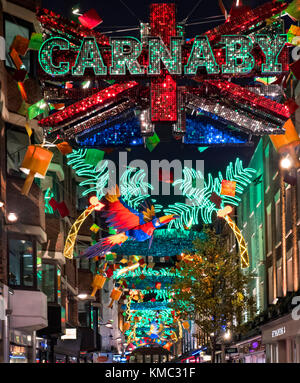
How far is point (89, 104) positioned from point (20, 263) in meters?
19.4

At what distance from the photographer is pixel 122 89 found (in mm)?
8906

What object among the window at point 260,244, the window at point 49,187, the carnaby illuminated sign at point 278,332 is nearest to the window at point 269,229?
the window at point 260,244

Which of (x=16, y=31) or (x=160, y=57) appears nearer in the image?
(x=160, y=57)

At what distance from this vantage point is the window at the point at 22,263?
26969 mm

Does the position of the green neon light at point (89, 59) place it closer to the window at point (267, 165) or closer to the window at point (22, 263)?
the window at point (22, 263)

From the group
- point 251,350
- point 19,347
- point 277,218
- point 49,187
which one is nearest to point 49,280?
point 49,187

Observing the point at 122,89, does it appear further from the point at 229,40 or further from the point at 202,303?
the point at 202,303

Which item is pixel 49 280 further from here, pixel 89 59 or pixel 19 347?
pixel 89 59

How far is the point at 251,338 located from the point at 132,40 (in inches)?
1713

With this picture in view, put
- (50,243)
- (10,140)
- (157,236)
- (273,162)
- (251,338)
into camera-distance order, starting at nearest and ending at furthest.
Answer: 1. (10,140)
2. (157,236)
3. (50,243)
4. (273,162)
5. (251,338)

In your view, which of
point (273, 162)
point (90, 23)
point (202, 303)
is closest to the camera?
point (90, 23)

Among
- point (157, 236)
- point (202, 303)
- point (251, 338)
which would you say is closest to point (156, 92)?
point (157, 236)

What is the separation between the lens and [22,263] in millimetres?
27609

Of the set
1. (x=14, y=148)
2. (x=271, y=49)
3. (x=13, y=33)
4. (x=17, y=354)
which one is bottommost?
(x=17, y=354)
